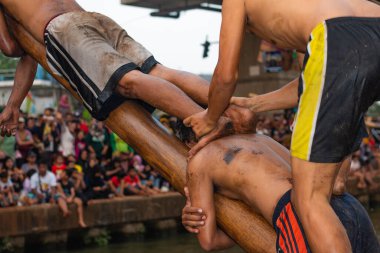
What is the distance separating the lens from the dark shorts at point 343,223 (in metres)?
3.02

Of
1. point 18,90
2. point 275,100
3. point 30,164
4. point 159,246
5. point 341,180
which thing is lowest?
point 159,246

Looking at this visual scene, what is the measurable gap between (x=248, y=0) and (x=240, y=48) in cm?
21

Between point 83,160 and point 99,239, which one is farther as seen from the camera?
point 99,239

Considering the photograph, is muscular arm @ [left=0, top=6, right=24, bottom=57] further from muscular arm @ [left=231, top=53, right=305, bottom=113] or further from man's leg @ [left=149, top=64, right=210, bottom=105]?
muscular arm @ [left=231, top=53, right=305, bottom=113]

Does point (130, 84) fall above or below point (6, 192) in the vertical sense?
above

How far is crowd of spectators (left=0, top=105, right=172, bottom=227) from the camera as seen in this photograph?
41.5ft

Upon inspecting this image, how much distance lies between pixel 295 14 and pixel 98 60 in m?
1.28

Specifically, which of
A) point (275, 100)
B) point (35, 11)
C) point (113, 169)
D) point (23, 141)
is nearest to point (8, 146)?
point (23, 141)

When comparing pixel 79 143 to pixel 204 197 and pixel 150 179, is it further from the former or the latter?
pixel 204 197

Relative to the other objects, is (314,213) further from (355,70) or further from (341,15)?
(341,15)

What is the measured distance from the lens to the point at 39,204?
43.9 ft

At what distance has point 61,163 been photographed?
1310 centimetres

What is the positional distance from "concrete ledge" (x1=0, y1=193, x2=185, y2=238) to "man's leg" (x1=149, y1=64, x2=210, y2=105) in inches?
371

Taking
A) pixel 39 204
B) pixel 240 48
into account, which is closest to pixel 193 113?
pixel 240 48
